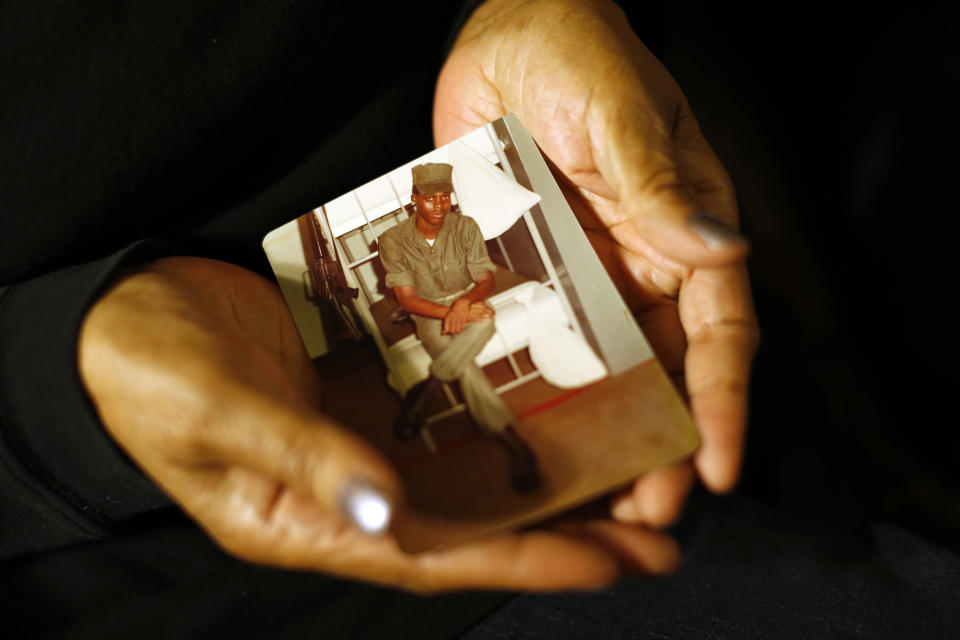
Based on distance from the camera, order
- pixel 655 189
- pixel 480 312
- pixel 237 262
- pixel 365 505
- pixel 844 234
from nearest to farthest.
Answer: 1. pixel 365 505
2. pixel 655 189
3. pixel 480 312
4. pixel 237 262
5. pixel 844 234

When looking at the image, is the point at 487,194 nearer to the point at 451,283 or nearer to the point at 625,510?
the point at 451,283

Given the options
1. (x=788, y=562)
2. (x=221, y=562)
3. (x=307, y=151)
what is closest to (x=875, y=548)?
(x=788, y=562)

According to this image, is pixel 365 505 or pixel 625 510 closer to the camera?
pixel 365 505

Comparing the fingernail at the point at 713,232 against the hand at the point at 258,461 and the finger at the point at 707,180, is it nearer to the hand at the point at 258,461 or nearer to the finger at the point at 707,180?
the finger at the point at 707,180

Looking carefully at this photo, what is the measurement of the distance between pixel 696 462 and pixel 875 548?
0.32 m

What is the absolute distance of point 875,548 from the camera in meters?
0.71

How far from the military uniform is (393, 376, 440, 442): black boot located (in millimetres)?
16

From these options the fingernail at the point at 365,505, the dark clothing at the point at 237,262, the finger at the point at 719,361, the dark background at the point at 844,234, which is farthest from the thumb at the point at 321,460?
the dark background at the point at 844,234

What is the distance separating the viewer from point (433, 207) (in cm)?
77

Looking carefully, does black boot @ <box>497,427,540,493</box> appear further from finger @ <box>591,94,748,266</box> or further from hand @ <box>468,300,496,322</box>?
finger @ <box>591,94,748,266</box>

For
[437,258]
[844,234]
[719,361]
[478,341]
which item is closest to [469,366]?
[478,341]

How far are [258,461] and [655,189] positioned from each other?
0.44 m

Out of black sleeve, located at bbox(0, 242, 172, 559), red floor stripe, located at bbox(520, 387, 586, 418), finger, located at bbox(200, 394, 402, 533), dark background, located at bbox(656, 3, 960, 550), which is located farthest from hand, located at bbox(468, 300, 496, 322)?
dark background, located at bbox(656, 3, 960, 550)

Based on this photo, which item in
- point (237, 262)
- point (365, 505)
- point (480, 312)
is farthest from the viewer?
point (237, 262)
